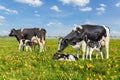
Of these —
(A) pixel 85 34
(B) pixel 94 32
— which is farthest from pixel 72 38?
(B) pixel 94 32

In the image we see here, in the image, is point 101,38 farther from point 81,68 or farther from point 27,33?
point 27,33

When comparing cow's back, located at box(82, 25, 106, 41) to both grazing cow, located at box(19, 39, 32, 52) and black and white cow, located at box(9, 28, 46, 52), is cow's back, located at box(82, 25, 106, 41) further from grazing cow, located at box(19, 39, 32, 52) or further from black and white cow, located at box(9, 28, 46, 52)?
grazing cow, located at box(19, 39, 32, 52)

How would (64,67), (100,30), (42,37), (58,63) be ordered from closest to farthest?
(64,67) < (58,63) < (100,30) < (42,37)

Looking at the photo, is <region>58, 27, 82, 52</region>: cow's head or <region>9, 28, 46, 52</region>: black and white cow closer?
<region>58, 27, 82, 52</region>: cow's head

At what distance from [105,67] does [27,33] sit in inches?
847

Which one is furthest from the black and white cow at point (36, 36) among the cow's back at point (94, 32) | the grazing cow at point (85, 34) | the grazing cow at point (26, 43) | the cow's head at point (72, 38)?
the cow's back at point (94, 32)

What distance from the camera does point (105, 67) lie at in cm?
1135

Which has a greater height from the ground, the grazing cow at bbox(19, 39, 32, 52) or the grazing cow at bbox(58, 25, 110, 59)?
the grazing cow at bbox(58, 25, 110, 59)

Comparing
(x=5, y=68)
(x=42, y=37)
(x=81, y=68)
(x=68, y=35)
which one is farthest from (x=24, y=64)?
(x=42, y=37)

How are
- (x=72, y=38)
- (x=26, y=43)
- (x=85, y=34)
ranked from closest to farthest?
1. (x=85, y=34)
2. (x=72, y=38)
3. (x=26, y=43)

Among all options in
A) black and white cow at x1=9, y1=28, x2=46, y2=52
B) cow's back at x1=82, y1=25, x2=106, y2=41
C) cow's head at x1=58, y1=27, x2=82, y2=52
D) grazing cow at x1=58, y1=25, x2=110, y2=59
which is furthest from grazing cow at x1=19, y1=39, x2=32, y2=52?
cow's back at x1=82, y1=25, x2=106, y2=41

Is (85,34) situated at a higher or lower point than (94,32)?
lower

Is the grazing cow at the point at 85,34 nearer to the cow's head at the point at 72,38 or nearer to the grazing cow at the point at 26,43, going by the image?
the cow's head at the point at 72,38

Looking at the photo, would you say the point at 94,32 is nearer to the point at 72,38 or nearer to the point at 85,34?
the point at 85,34
